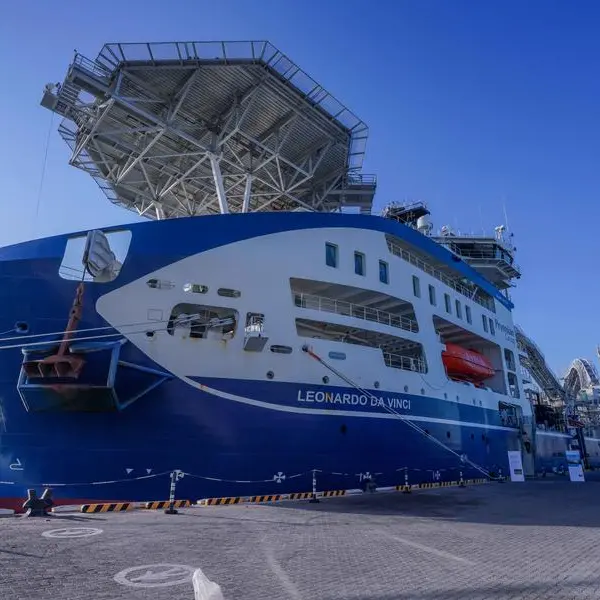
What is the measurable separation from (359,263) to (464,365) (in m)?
8.52

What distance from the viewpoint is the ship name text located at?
13.8 metres

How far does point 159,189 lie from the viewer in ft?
76.6

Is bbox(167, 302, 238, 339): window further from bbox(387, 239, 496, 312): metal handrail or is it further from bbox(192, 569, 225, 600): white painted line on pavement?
bbox(192, 569, 225, 600): white painted line on pavement

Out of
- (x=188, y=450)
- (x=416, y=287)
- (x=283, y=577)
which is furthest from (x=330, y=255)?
(x=283, y=577)

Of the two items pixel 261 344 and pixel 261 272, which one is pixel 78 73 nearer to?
pixel 261 272

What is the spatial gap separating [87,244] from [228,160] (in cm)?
1150

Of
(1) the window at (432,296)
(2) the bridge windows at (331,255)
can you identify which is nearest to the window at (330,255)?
(2) the bridge windows at (331,255)

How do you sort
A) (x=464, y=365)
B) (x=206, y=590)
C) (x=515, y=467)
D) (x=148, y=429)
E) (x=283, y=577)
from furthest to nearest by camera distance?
(x=515, y=467) → (x=464, y=365) → (x=148, y=429) → (x=283, y=577) → (x=206, y=590)

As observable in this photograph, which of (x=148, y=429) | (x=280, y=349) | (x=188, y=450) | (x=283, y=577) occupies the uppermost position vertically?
(x=280, y=349)

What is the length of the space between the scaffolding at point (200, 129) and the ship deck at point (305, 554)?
12.7 m

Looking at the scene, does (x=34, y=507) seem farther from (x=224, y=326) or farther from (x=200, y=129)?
(x=200, y=129)

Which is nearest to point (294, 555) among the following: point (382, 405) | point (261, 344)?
point (261, 344)

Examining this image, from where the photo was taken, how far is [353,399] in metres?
14.9

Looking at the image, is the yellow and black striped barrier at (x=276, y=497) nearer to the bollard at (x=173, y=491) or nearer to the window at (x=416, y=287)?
the bollard at (x=173, y=491)
